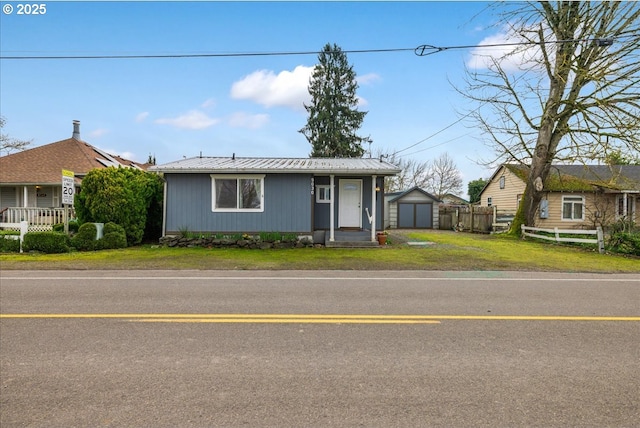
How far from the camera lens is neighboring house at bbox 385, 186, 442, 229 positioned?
28.5 meters

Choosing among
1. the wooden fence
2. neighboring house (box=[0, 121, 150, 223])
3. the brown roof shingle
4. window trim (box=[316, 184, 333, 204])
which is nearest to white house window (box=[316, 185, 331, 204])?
window trim (box=[316, 184, 333, 204])

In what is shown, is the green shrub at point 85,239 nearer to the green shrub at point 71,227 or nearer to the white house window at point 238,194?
the green shrub at point 71,227

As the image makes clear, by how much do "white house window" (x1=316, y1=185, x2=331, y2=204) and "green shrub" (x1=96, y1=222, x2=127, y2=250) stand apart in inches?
316

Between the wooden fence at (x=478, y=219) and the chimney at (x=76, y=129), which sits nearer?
the wooden fence at (x=478, y=219)

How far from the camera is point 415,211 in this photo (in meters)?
28.5

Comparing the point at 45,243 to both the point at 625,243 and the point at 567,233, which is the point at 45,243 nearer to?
the point at 625,243

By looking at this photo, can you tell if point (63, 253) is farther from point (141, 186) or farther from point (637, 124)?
point (637, 124)

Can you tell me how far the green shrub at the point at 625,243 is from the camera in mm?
12859

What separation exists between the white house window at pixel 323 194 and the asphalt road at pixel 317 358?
32.6 ft

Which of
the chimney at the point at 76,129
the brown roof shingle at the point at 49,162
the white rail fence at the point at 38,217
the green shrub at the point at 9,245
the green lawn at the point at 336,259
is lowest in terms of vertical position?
the green lawn at the point at 336,259

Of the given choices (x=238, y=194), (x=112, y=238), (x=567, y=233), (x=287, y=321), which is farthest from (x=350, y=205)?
(x=287, y=321)

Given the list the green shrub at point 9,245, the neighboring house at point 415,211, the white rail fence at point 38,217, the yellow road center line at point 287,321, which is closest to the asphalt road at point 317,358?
the yellow road center line at point 287,321

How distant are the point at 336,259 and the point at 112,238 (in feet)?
28.6

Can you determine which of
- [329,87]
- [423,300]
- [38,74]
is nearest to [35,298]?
[423,300]
